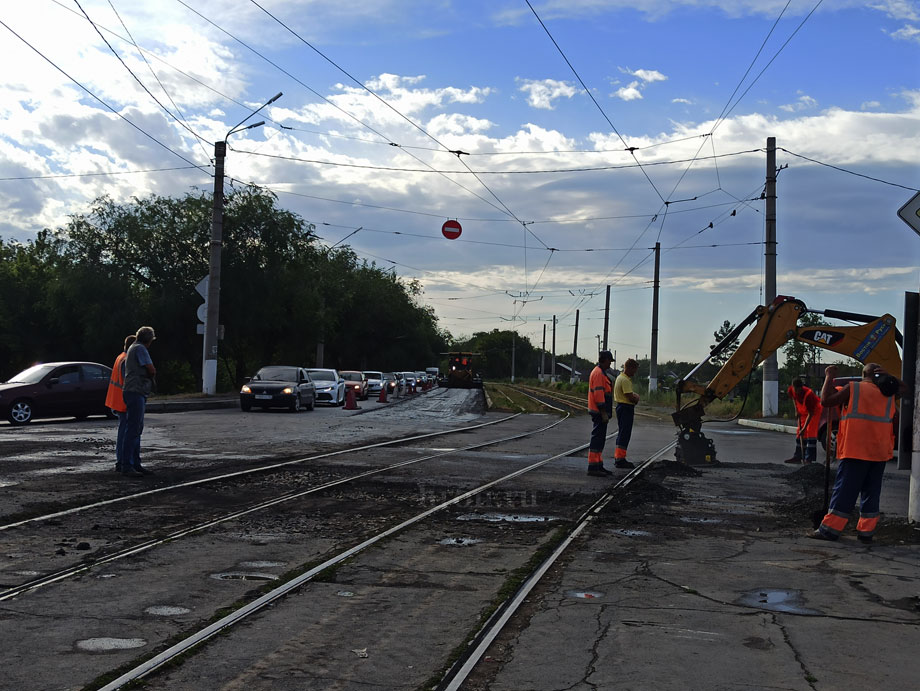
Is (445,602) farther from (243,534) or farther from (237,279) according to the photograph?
(237,279)

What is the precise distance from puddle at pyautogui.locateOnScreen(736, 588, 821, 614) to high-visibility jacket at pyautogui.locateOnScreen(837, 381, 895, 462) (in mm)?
2673

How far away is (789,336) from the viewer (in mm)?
17156

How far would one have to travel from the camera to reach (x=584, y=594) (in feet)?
21.4

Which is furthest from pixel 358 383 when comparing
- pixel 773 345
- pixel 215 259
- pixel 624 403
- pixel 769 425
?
pixel 624 403

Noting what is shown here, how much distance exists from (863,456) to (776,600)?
302 cm

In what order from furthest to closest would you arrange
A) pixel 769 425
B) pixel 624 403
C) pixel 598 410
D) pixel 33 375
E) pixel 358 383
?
pixel 358 383 < pixel 769 425 < pixel 33 375 < pixel 624 403 < pixel 598 410

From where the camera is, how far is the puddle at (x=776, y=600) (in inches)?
247

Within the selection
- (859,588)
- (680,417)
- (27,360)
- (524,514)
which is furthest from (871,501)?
(27,360)

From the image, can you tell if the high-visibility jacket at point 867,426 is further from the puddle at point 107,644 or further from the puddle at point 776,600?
the puddle at point 107,644

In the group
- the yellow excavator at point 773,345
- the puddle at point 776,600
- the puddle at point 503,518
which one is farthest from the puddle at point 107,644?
the yellow excavator at point 773,345

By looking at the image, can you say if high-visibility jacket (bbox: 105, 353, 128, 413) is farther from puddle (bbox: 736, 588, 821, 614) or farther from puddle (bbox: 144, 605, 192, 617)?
puddle (bbox: 736, 588, 821, 614)

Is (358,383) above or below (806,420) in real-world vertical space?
below

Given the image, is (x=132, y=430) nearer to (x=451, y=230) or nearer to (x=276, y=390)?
(x=276, y=390)

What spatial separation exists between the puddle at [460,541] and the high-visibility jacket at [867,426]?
3412 mm
